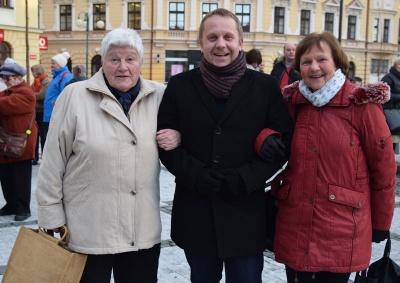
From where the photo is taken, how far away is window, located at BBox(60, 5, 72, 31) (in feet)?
118

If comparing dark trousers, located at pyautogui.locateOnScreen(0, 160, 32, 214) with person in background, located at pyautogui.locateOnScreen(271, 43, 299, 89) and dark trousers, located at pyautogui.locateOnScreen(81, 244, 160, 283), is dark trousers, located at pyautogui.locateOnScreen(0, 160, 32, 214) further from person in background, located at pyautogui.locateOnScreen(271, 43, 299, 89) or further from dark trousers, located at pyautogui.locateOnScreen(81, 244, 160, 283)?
person in background, located at pyautogui.locateOnScreen(271, 43, 299, 89)

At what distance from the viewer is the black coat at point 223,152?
2662mm

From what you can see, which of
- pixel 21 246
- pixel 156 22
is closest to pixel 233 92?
pixel 21 246

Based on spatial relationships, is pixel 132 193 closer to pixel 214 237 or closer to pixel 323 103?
pixel 214 237

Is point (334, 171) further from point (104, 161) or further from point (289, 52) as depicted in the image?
point (289, 52)

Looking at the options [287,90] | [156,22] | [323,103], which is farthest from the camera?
[156,22]

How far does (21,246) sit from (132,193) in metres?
0.67

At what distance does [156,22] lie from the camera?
3472cm

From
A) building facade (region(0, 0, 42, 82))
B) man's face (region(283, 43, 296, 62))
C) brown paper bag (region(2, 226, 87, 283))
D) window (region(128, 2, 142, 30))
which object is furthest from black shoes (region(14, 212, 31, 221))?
window (region(128, 2, 142, 30))

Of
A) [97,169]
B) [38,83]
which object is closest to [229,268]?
[97,169]

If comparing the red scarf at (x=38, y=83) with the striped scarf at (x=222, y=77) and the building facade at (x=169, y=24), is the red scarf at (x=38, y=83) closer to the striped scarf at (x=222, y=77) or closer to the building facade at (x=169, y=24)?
the striped scarf at (x=222, y=77)

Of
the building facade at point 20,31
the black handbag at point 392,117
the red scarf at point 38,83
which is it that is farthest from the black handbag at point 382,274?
the building facade at point 20,31

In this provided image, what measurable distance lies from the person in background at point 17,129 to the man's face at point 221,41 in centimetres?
348

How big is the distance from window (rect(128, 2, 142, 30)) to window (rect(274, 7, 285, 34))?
975cm
